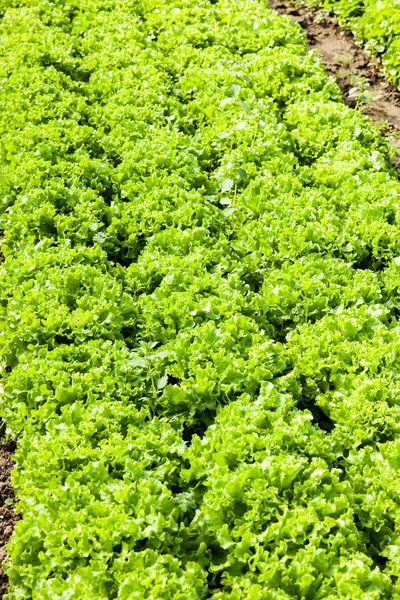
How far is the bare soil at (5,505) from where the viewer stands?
4.69m

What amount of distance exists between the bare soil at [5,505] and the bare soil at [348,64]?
5987 mm

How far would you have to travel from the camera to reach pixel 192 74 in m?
8.64

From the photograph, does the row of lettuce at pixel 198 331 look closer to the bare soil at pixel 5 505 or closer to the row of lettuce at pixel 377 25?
the bare soil at pixel 5 505

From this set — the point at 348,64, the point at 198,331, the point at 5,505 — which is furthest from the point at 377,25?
the point at 5,505

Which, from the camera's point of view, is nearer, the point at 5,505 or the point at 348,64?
the point at 5,505

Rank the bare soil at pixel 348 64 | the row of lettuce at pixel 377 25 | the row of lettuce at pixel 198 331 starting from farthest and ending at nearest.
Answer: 1. the row of lettuce at pixel 377 25
2. the bare soil at pixel 348 64
3. the row of lettuce at pixel 198 331

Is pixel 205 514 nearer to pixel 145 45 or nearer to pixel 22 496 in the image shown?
pixel 22 496

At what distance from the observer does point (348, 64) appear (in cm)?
1010

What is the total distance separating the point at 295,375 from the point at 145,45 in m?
6.36

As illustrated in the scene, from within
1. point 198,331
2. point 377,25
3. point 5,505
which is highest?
point 377,25

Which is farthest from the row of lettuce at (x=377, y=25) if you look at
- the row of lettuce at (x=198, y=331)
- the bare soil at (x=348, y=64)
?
the row of lettuce at (x=198, y=331)

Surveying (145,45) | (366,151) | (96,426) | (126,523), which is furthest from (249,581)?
(145,45)

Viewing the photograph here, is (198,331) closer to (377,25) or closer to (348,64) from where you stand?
(348,64)

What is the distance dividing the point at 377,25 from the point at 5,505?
8.92 meters
